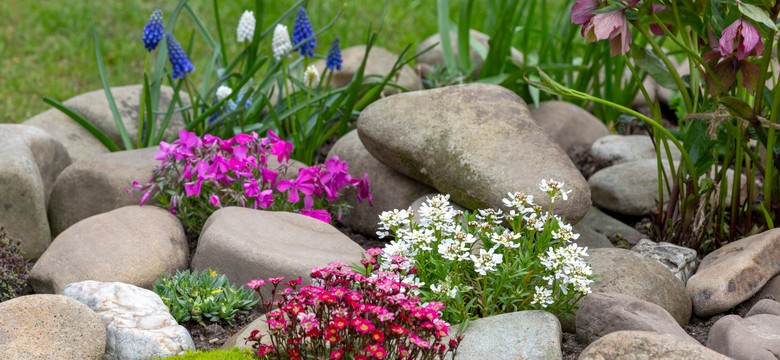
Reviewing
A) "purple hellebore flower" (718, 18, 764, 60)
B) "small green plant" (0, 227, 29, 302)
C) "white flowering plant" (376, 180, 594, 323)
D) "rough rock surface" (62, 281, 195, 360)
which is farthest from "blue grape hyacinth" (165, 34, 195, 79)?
"purple hellebore flower" (718, 18, 764, 60)

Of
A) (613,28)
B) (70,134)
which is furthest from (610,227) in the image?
(70,134)

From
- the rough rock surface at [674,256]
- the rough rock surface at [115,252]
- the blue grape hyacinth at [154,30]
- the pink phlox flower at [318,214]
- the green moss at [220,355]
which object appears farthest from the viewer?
the blue grape hyacinth at [154,30]

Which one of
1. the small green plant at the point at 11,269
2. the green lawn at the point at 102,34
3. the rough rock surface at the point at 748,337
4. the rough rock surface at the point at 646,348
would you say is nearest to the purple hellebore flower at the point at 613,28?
the rough rock surface at the point at 748,337

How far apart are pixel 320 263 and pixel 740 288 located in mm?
1598

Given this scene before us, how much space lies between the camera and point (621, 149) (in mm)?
5281

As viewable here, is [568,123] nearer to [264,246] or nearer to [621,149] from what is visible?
[621,149]

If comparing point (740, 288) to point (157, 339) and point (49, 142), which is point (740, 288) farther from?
point (49, 142)

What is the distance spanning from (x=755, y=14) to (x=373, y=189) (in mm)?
1902

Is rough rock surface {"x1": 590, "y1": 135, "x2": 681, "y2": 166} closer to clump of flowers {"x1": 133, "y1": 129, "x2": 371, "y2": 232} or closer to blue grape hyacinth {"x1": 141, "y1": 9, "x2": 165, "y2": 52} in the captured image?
clump of flowers {"x1": 133, "y1": 129, "x2": 371, "y2": 232}

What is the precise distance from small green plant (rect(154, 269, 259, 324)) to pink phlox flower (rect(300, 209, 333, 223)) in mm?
704

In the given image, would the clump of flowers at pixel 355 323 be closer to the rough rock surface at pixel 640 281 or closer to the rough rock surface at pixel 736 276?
the rough rock surface at pixel 640 281

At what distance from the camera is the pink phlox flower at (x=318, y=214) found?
4375 millimetres

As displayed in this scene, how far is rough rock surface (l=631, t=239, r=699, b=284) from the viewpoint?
3980 mm

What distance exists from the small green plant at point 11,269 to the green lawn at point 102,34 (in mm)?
2402
